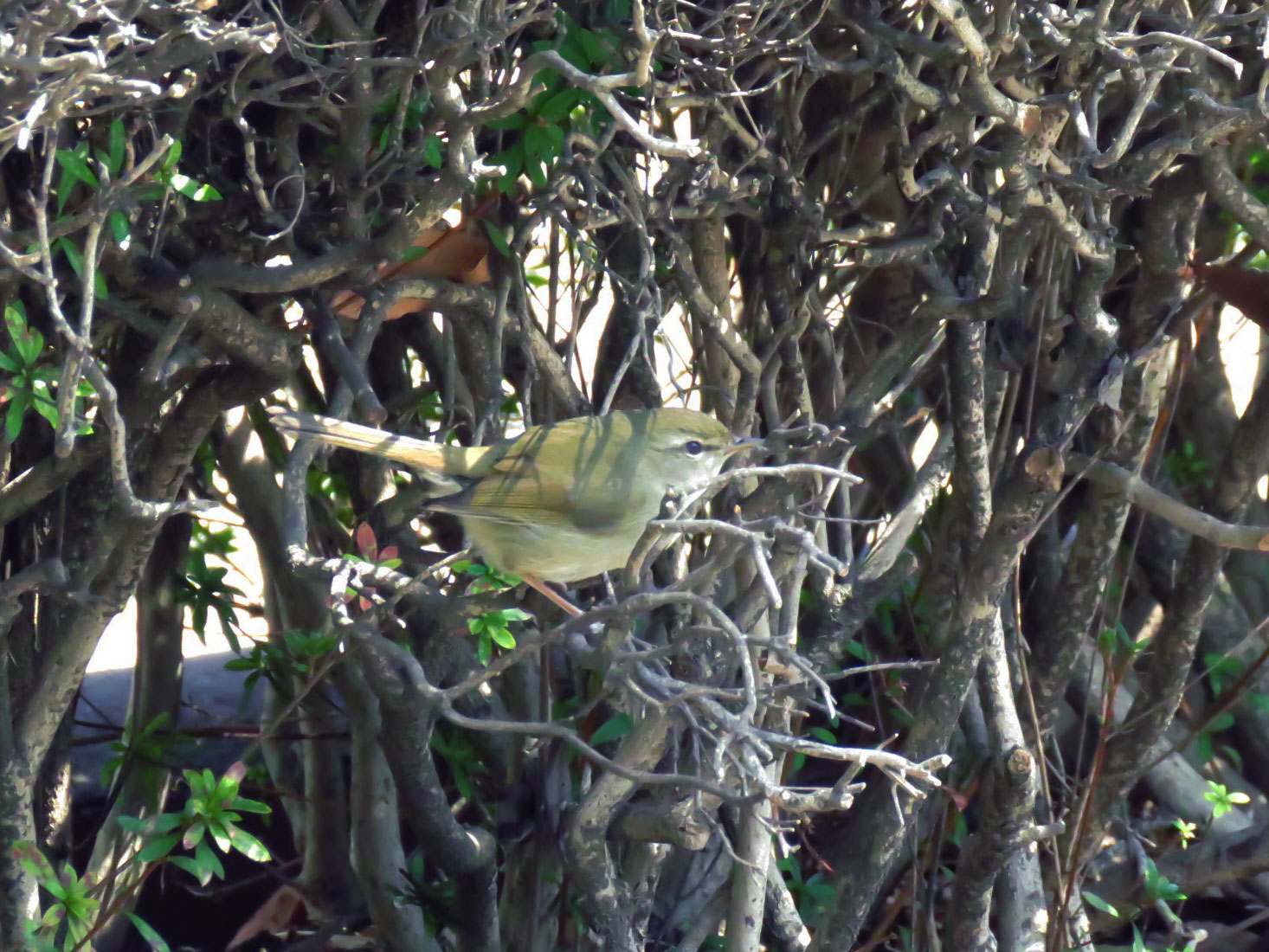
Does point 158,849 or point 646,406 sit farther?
point 646,406

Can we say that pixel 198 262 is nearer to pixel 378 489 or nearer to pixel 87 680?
pixel 378 489

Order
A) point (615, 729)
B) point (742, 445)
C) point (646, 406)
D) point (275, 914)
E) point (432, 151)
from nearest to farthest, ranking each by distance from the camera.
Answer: point (432, 151) → point (742, 445) → point (615, 729) → point (646, 406) → point (275, 914)

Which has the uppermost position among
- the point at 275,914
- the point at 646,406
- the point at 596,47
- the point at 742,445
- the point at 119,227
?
the point at 596,47

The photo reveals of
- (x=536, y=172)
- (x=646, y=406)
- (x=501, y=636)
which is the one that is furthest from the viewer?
(x=646, y=406)

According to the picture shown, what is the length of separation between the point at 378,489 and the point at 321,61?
1.46 m

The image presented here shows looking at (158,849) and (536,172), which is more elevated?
(536,172)

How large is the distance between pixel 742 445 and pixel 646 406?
2.19 ft

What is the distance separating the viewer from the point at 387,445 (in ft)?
10.5

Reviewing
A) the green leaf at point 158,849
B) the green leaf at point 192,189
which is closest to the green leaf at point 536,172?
the green leaf at point 192,189

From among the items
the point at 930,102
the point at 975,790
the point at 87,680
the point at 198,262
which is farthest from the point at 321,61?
the point at 87,680

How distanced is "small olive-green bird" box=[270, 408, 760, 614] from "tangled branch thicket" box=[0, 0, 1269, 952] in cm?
17

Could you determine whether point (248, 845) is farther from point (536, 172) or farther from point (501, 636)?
point (536, 172)

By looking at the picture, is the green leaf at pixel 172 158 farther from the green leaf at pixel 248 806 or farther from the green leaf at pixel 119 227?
the green leaf at pixel 248 806

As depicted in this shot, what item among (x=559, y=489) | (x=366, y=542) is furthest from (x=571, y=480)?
(x=366, y=542)
